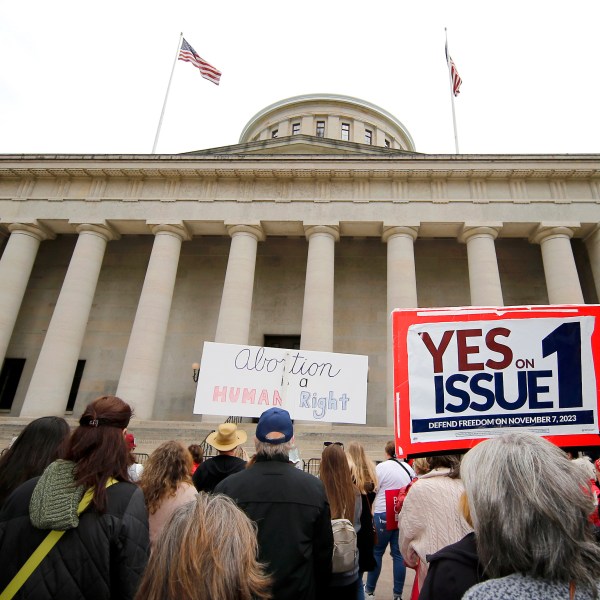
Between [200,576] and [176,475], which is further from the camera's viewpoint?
[176,475]

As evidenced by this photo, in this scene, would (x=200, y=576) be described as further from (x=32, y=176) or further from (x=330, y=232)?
(x=32, y=176)

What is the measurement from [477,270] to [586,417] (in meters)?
17.5

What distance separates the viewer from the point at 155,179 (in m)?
23.1

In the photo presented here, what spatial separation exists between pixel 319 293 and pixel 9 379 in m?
18.1

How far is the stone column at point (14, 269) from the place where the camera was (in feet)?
68.5

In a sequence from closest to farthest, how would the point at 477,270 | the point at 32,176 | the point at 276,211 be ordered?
the point at 477,270 → the point at 276,211 → the point at 32,176

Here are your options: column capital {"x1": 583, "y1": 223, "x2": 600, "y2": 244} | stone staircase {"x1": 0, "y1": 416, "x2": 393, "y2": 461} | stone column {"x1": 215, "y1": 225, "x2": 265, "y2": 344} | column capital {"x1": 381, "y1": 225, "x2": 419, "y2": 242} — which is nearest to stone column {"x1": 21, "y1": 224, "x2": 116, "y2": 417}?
stone staircase {"x1": 0, "y1": 416, "x2": 393, "y2": 461}

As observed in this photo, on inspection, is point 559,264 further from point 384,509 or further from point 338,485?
point 338,485

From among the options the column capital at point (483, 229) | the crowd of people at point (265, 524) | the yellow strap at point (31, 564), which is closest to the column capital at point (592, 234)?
the column capital at point (483, 229)

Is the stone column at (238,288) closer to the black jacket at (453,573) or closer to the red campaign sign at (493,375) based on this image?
the red campaign sign at (493,375)

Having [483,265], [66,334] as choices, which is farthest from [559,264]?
[66,334]

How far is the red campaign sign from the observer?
3.96 metres

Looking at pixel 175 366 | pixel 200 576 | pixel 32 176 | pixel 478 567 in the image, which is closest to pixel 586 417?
pixel 478 567

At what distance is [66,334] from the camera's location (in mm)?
19953
